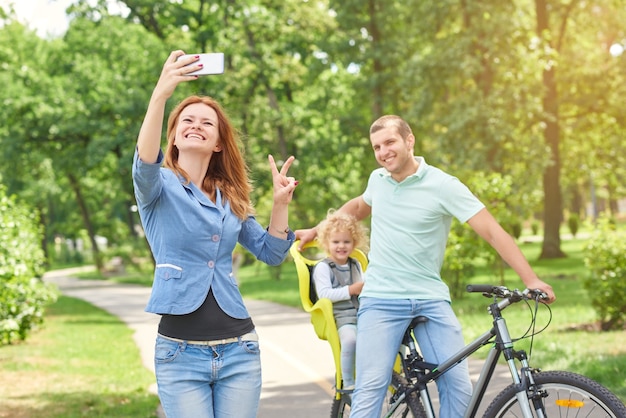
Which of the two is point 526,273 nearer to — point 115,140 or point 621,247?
point 621,247

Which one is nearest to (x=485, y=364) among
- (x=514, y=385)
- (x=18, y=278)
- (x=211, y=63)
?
(x=514, y=385)

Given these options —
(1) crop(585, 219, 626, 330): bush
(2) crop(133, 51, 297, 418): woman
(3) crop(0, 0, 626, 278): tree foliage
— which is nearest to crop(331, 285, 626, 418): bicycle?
(2) crop(133, 51, 297, 418): woman

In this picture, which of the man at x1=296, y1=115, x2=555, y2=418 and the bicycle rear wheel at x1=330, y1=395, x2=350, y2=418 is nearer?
the man at x1=296, y1=115, x2=555, y2=418

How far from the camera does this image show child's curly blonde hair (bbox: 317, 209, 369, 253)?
5.98 meters

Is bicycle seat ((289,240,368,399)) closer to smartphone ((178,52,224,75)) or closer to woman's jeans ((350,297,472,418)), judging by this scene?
woman's jeans ((350,297,472,418))

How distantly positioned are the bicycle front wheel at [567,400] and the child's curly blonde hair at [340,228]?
1.77 meters

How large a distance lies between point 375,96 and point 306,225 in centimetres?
493

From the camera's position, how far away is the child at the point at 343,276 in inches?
236

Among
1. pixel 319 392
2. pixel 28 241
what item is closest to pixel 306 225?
pixel 28 241

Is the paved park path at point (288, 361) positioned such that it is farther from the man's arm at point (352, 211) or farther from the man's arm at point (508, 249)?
the man's arm at point (508, 249)

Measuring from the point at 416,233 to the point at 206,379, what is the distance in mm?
1735

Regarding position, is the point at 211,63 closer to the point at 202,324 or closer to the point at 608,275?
the point at 202,324

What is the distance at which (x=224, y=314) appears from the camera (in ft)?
12.3

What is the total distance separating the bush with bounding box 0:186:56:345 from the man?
9610 mm
